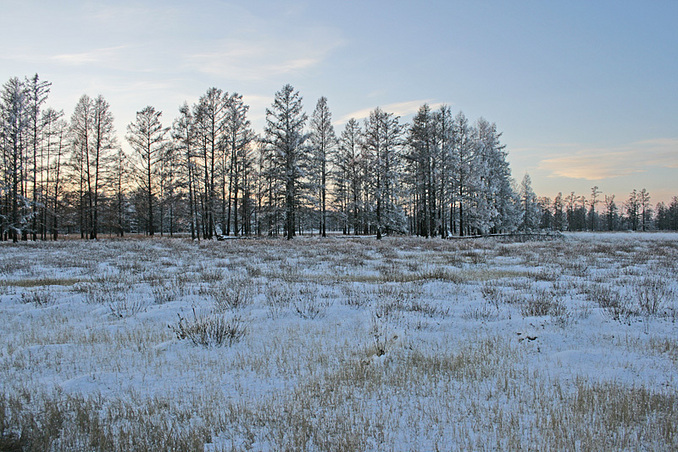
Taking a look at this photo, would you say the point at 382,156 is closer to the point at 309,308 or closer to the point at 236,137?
the point at 236,137

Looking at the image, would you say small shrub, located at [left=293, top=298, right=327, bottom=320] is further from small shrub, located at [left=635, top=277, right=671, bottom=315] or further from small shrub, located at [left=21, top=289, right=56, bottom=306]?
small shrub, located at [left=635, top=277, right=671, bottom=315]

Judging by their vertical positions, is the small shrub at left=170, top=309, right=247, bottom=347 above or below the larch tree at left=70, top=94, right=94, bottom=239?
below

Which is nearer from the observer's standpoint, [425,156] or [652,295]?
[652,295]

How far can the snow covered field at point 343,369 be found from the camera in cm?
276

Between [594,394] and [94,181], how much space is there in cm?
3972

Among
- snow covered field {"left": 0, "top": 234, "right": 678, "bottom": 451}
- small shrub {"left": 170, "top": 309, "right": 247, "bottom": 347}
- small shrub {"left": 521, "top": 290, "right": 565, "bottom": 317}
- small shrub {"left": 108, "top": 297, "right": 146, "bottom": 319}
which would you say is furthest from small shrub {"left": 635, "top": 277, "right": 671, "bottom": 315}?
small shrub {"left": 108, "top": 297, "right": 146, "bottom": 319}

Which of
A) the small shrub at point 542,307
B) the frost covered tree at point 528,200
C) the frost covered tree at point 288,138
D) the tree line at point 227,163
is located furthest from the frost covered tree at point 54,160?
the frost covered tree at point 528,200

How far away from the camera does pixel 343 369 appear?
3924 mm

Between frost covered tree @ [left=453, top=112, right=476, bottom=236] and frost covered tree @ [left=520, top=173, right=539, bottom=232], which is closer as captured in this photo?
frost covered tree @ [left=453, top=112, right=476, bottom=236]

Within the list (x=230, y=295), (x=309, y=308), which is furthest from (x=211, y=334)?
(x=230, y=295)

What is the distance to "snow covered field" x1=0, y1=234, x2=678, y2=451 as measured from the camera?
2764 mm

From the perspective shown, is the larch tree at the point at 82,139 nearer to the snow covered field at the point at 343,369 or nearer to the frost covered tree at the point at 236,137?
the frost covered tree at the point at 236,137

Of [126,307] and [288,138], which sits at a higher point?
[288,138]

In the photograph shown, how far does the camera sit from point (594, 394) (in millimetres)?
3254
